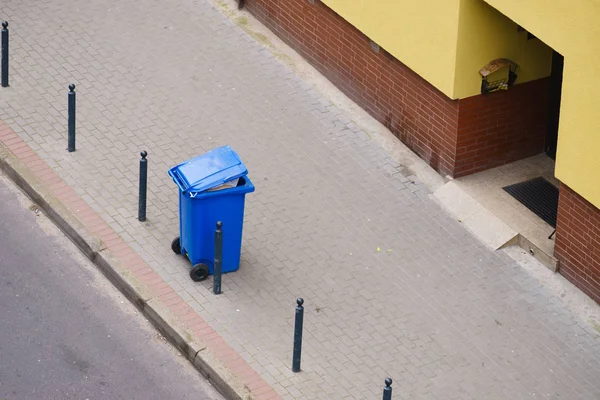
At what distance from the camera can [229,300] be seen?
13.9 m

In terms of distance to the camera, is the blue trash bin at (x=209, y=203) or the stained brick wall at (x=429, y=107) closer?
the blue trash bin at (x=209, y=203)

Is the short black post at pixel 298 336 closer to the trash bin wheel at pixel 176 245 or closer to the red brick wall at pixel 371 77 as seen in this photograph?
the trash bin wheel at pixel 176 245

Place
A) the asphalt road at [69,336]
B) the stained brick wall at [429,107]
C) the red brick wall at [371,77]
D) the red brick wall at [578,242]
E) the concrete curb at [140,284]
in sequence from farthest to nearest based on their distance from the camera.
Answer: the red brick wall at [371,77]
the stained brick wall at [429,107]
the red brick wall at [578,242]
the concrete curb at [140,284]
the asphalt road at [69,336]

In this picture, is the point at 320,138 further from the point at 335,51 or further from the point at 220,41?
the point at 220,41

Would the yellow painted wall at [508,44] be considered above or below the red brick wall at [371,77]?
A: above

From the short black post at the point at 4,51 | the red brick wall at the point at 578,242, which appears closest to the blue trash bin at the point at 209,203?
the red brick wall at the point at 578,242

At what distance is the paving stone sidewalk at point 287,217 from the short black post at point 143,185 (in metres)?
0.14

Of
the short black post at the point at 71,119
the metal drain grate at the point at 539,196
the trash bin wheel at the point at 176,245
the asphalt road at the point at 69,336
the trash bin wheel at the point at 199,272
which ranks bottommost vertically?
the asphalt road at the point at 69,336

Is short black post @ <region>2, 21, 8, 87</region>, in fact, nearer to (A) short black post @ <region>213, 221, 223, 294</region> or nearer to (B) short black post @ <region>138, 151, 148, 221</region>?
(B) short black post @ <region>138, 151, 148, 221</region>

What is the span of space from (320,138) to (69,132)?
297 cm

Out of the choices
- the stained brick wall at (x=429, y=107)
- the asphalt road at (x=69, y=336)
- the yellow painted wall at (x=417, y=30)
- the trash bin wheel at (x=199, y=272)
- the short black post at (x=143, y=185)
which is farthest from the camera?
the stained brick wall at (x=429, y=107)

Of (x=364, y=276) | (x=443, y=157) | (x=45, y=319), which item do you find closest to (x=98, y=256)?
(x=45, y=319)

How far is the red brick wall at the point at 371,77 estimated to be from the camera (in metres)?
15.8

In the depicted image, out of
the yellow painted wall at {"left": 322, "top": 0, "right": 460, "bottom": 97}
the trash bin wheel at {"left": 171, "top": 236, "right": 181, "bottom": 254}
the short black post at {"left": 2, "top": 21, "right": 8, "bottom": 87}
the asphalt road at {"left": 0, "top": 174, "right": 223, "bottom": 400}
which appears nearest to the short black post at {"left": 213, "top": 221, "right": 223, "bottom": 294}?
the trash bin wheel at {"left": 171, "top": 236, "right": 181, "bottom": 254}
